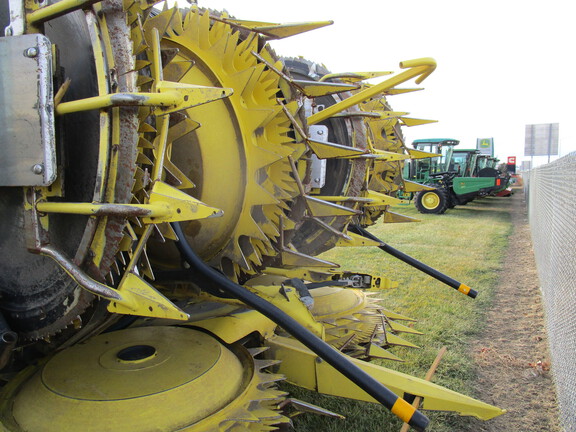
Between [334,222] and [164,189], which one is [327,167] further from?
[164,189]

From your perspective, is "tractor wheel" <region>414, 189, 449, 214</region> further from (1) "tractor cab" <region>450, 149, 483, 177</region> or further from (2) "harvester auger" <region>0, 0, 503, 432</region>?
(2) "harvester auger" <region>0, 0, 503, 432</region>

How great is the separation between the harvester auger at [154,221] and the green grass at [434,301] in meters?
0.49

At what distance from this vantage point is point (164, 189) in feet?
6.27

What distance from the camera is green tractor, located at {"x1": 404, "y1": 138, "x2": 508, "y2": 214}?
666 inches

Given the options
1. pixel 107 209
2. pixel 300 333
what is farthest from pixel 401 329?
pixel 107 209

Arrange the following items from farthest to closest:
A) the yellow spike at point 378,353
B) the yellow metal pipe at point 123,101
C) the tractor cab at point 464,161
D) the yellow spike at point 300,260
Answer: the tractor cab at point 464,161
the yellow spike at point 378,353
the yellow spike at point 300,260
the yellow metal pipe at point 123,101

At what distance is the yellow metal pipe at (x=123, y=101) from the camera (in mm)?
1670

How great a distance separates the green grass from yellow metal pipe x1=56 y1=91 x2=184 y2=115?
2407 millimetres

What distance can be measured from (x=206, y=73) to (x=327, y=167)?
6.60 feet

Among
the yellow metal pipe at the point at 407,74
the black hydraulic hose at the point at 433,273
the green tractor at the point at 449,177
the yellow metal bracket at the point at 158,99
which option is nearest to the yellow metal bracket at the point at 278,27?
the yellow metal pipe at the point at 407,74

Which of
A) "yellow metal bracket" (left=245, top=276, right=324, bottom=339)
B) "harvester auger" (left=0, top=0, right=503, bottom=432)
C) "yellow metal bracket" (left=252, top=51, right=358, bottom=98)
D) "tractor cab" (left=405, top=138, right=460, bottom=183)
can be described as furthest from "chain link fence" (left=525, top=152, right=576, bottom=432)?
"tractor cab" (left=405, top=138, right=460, bottom=183)

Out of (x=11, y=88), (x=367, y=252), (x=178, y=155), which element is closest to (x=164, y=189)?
(x=11, y=88)

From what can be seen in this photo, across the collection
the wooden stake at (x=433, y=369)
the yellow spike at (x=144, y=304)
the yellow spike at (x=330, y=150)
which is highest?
the yellow spike at (x=330, y=150)

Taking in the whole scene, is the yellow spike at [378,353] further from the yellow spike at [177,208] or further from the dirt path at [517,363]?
the yellow spike at [177,208]
